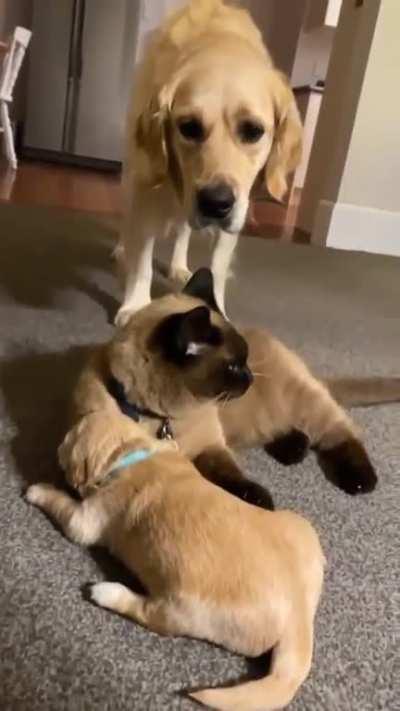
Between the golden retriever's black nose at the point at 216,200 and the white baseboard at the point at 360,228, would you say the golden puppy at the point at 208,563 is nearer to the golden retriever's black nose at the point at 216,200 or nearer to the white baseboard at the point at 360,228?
the golden retriever's black nose at the point at 216,200

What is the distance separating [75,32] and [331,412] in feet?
14.5

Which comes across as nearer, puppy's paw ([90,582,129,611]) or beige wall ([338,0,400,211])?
puppy's paw ([90,582,129,611])

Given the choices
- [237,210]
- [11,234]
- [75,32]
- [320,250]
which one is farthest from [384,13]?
[75,32]

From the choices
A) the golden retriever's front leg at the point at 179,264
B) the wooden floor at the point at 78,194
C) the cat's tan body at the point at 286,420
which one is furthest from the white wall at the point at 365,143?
the cat's tan body at the point at 286,420

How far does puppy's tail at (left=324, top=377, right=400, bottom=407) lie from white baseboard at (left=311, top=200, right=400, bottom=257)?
5.98ft

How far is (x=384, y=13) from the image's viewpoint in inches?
118

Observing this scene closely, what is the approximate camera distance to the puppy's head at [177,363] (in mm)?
1021

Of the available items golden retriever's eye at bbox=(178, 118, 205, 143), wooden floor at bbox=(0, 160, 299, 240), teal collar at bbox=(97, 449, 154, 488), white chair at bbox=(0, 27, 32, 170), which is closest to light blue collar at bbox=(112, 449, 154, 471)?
teal collar at bbox=(97, 449, 154, 488)

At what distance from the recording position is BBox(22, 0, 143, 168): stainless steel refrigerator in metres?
5.02

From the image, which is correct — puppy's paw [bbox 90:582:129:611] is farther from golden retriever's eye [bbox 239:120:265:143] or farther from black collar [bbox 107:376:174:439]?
golden retriever's eye [bbox 239:120:265:143]

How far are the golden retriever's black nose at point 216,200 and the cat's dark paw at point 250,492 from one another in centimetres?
64

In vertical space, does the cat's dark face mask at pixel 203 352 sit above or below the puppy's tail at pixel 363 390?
above

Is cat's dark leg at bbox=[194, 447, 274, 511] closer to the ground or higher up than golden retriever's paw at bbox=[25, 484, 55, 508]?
higher up

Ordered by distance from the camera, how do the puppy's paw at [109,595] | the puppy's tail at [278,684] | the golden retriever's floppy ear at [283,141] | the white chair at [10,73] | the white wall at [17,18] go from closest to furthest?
the puppy's tail at [278,684], the puppy's paw at [109,595], the golden retriever's floppy ear at [283,141], the white chair at [10,73], the white wall at [17,18]
